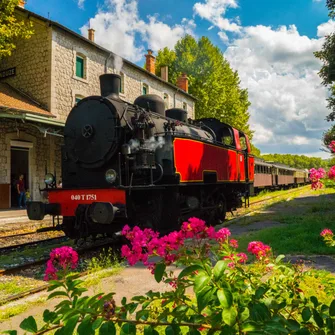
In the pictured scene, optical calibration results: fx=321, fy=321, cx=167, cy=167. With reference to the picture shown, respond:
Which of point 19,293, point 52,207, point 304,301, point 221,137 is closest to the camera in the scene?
point 304,301

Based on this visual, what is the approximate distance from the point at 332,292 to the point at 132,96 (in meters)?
21.2

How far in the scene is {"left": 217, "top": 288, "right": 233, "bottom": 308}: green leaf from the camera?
4.38 ft

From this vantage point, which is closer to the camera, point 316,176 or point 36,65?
point 316,176

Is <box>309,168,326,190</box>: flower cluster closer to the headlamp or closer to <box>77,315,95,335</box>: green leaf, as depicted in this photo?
the headlamp

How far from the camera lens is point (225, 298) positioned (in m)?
1.35

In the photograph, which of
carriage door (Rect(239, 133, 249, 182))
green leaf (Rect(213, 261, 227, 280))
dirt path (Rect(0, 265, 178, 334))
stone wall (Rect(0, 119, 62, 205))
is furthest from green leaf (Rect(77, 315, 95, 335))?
stone wall (Rect(0, 119, 62, 205))

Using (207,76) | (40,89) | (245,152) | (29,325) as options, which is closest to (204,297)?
(29,325)

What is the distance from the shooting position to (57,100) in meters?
16.6

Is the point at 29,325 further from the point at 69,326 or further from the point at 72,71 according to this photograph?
the point at 72,71

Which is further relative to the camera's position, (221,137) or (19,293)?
(221,137)

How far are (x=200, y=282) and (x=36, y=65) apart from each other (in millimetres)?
17987

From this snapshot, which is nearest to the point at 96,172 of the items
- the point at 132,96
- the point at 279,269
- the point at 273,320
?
the point at 279,269

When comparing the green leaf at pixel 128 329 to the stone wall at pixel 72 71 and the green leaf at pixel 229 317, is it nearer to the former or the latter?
the green leaf at pixel 229 317

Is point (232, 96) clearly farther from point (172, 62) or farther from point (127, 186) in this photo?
point (127, 186)
